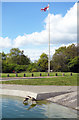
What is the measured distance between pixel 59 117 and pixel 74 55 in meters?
34.7

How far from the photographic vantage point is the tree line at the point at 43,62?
34869 mm

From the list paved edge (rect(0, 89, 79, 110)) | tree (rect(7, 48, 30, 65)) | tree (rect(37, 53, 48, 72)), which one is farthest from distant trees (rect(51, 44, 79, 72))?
paved edge (rect(0, 89, 79, 110))

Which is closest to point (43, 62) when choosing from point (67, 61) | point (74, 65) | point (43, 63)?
point (43, 63)

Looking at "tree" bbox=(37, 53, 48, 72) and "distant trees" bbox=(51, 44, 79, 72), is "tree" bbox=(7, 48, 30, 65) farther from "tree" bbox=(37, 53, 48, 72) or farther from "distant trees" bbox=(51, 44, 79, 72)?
"distant trees" bbox=(51, 44, 79, 72)

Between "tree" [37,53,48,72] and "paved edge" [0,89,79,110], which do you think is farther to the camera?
"tree" [37,53,48,72]

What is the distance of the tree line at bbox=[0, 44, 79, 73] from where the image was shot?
Answer: 114 feet

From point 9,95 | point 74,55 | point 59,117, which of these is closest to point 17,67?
point 74,55

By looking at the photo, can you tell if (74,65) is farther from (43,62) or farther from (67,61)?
(43,62)

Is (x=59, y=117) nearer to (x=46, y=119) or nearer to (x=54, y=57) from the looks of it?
(x=46, y=119)

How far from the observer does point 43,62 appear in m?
39.0

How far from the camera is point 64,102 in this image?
26.8ft

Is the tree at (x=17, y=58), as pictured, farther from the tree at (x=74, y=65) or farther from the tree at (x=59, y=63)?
the tree at (x=74, y=65)

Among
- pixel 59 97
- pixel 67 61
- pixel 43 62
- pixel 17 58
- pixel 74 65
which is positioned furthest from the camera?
pixel 17 58

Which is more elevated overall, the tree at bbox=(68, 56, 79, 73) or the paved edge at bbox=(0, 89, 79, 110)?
the tree at bbox=(68, 56, 79, 73)
